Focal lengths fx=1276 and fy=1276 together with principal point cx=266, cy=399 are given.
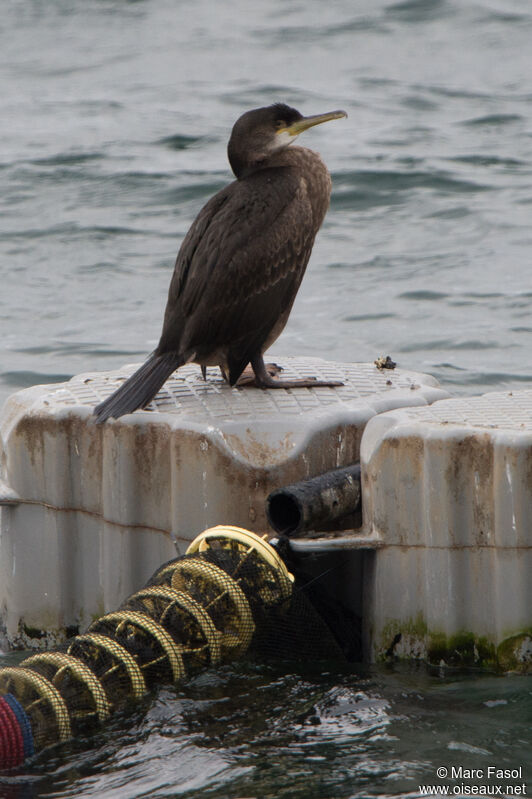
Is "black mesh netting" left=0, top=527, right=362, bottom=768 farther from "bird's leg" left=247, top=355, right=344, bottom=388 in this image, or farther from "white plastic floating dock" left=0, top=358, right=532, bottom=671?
"bird's leg" left=247, top=355, right=344, bottom=388

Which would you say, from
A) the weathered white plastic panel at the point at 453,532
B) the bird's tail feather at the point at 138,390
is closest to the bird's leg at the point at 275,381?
the bird's tail feather at the point at 138,390

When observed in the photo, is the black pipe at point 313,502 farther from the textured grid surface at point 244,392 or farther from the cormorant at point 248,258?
the cormorant at point 248,258

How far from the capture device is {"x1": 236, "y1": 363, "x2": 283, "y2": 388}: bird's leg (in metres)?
4.23

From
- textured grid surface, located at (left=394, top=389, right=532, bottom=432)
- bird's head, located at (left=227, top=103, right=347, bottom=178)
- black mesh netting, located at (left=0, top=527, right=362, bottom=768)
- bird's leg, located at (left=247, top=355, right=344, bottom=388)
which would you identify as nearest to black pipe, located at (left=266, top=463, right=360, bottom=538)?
black mesh netting, located at (left=0, top=527, right=362, bottom=768)

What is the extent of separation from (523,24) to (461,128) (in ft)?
14.0

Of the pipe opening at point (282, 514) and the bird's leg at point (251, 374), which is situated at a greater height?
the bird's leg at point (251, 374)

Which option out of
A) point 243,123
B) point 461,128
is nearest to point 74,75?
point 461,128

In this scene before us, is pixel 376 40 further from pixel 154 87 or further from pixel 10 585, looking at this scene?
pixel 10 585

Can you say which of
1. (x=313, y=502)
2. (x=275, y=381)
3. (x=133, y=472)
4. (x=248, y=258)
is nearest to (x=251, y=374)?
(x=275, y=381)

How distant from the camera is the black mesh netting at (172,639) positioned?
3.04 meters

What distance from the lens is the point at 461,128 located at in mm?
12602

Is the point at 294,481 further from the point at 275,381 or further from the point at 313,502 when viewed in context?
the point at 275,381

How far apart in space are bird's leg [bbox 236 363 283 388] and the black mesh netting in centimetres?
88

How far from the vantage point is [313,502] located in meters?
3.43
